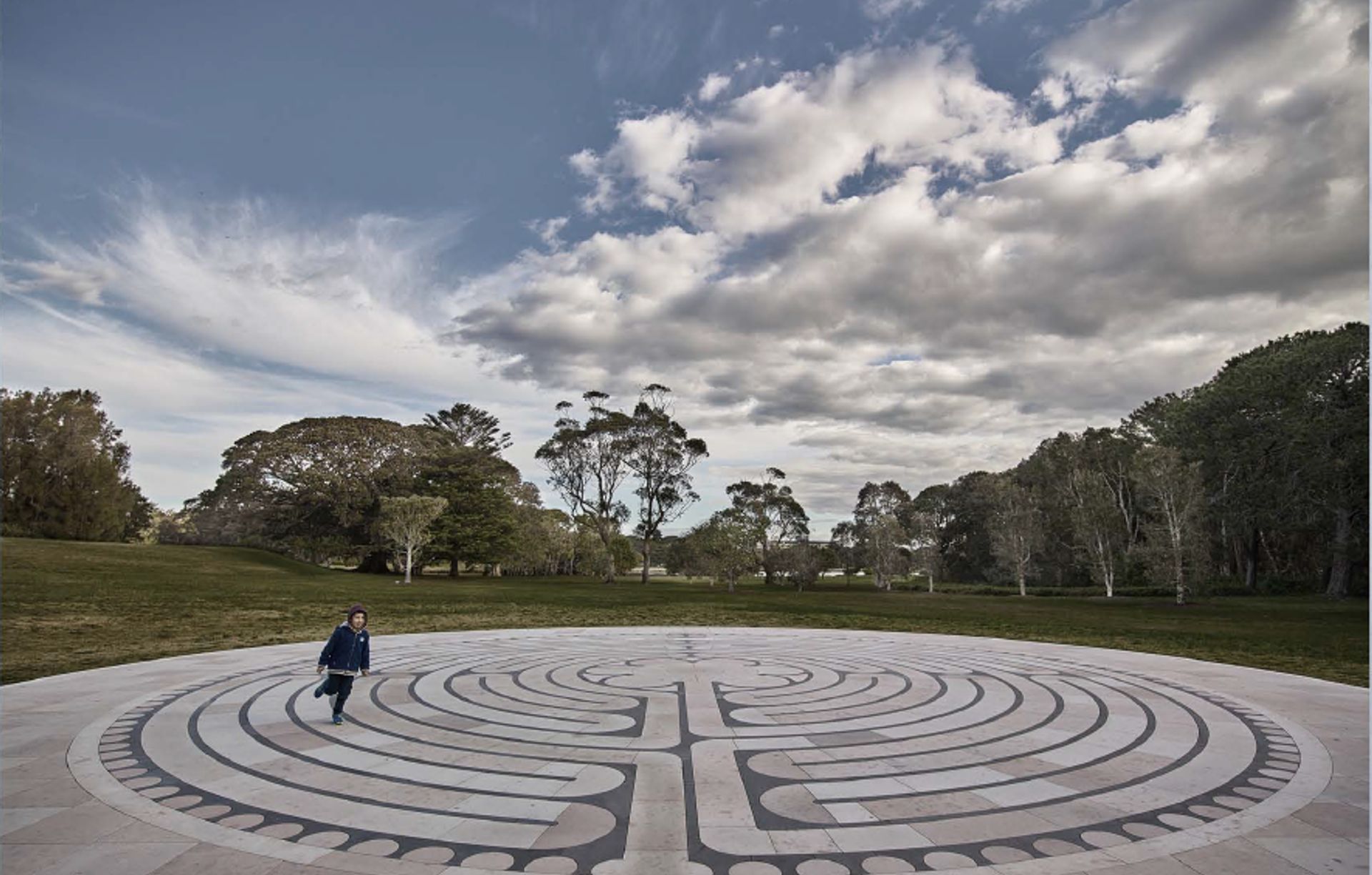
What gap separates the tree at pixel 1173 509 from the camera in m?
36.5

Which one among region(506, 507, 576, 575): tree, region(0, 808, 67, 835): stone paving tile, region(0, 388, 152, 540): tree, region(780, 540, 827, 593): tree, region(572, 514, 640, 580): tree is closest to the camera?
region(0, 808, 67, 835): stone paving tile

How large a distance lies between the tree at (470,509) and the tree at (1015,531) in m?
37.0

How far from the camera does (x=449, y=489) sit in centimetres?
5662

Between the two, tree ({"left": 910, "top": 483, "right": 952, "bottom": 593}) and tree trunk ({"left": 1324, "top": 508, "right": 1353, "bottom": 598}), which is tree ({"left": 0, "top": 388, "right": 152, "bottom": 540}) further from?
tree trunk ({"left": 1324, "top": 508, "right": 1353, "bottom": 598})

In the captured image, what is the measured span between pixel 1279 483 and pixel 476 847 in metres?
43.1

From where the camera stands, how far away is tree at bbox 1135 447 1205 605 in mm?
36469

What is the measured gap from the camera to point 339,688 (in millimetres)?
8695

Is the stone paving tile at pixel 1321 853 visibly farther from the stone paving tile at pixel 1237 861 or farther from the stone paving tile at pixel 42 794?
the stone paving tile at pixel 42 794

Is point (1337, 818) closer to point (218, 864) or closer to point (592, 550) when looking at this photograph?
point (218, 864)

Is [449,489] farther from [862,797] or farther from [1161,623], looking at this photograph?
[862,797]

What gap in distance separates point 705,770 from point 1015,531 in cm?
5002

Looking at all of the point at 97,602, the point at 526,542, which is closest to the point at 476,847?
the point at 97,602

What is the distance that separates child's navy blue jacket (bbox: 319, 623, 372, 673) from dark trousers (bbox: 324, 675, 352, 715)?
126mm

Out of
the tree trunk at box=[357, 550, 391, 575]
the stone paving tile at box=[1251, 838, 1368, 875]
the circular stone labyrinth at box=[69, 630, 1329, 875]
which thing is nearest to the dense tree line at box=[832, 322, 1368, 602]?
the circular stone labyrinth at box=[69, 630, 1329, 875]
